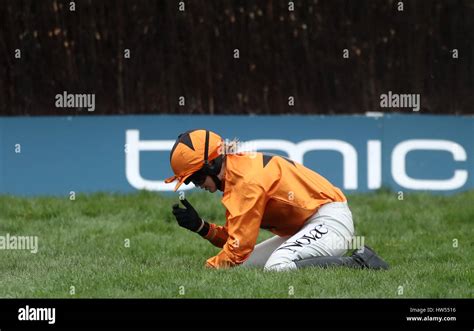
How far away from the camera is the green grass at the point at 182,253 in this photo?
9250 mm

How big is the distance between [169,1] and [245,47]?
1098 mm

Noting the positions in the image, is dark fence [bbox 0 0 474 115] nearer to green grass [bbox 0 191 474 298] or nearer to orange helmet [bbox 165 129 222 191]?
green grass [bbox 0 191 474 298]

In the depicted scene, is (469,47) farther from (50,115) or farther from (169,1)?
(50,115)

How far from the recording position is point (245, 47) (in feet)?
49.5

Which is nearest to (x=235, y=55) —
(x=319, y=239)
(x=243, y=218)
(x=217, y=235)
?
(x=217, y=235)

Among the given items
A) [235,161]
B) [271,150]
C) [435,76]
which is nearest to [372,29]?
[435,76]

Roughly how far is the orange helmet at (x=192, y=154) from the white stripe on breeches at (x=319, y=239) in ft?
3.30

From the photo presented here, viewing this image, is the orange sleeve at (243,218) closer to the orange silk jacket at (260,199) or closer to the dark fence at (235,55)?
the orange silk jacket at (260,199)

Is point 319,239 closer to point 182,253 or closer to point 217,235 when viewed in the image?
point 217,235

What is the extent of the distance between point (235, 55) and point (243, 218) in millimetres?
5710

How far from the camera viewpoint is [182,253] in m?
11.6

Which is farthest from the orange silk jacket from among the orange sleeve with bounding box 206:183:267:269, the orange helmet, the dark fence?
the dark fence

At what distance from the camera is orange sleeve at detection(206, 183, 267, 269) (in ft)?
31.7
